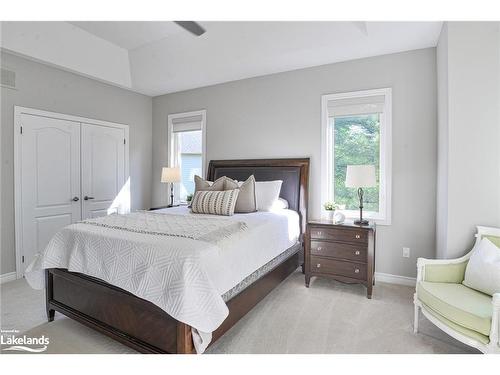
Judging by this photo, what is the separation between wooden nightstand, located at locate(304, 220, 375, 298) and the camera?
9.58 ft

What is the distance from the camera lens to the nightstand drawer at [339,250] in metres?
2.95

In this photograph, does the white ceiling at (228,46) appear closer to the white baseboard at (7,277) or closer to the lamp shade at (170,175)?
the lamp shade at (170,175)

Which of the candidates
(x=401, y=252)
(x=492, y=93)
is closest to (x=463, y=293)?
(x=401, y=252)

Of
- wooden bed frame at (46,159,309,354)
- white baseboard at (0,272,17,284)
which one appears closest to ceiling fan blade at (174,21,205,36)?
wooden bed frame at (46,159,309,354)

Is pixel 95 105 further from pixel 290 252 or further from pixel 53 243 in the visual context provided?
pixel 290 252

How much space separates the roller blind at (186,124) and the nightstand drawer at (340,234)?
2.70m

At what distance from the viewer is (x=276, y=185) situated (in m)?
3.58

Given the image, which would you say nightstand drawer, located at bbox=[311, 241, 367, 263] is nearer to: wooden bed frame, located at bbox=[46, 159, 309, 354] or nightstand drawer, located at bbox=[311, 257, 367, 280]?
nightstand drawer, located at bbox=[311, 257, 367, 280]

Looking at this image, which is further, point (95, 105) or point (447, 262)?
point (95, 105)

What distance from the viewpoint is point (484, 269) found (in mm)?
1961

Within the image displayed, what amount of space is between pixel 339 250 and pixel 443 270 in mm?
1009

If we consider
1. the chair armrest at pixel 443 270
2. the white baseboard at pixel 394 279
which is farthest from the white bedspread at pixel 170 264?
the white baseboard at pixel 394 279

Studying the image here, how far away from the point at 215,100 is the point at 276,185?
189cm
